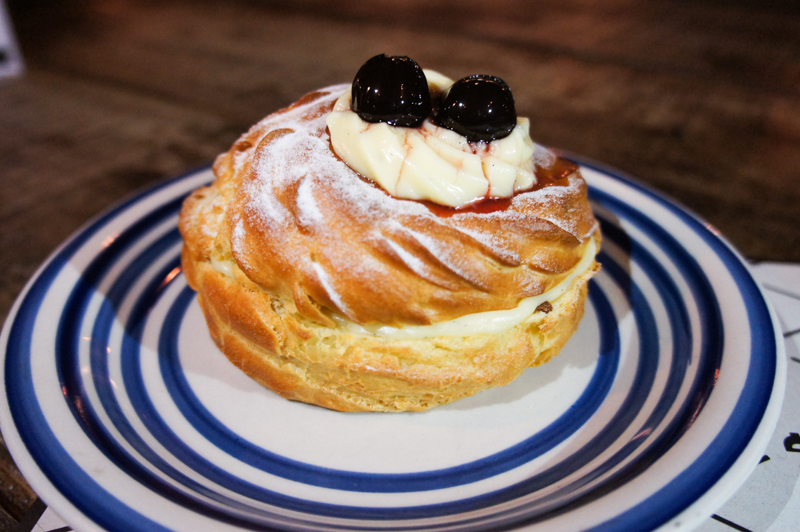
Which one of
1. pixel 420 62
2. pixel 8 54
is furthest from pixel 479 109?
pixel 8 54

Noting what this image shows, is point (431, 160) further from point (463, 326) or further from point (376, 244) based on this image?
point (463, 326)

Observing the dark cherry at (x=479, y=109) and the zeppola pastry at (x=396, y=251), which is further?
the dark cherry at (x=479, y=109)

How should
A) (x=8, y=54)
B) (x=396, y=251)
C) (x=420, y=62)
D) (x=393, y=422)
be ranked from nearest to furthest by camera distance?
1. (x=396, y=251)
2. (x=393, y=422)
3. (x=8, y=54)
4. (x=420, y=62)

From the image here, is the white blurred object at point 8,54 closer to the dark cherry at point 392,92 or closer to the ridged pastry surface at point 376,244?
the ridged pastry surface at point 376,244

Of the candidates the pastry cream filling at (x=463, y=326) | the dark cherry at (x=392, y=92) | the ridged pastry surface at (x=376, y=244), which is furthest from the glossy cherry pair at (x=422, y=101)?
the pastry cream filling at (x=463, y=326)

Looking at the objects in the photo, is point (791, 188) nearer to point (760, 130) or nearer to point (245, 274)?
point (760, 130)

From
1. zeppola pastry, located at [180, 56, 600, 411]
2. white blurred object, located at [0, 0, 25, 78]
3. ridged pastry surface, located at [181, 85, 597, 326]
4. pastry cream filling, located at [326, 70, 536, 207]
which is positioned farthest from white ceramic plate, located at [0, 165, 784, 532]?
white blurred object, located at [0, 0, 25, 78]

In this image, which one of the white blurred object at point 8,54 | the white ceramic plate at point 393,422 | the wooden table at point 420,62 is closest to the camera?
the white ceramic plate at point 393,422
